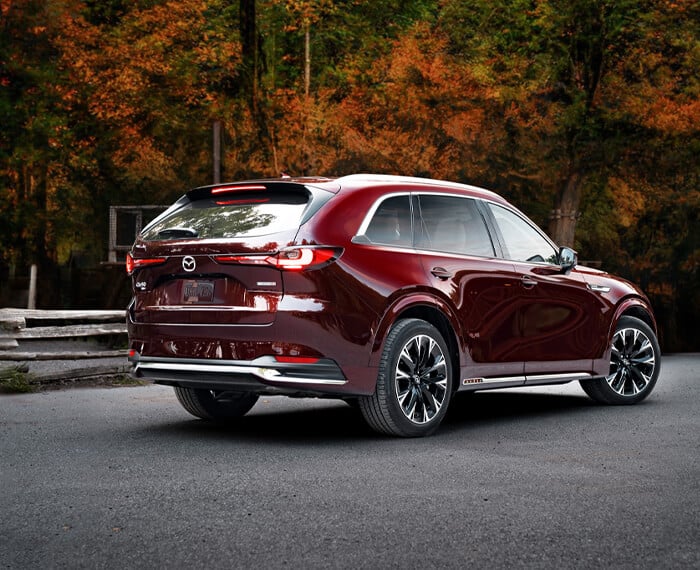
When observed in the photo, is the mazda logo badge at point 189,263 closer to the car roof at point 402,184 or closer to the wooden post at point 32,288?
the car roof at point 402,184

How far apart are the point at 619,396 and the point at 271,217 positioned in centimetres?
444

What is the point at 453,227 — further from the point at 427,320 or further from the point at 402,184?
the point at 427,320

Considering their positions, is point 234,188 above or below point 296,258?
above

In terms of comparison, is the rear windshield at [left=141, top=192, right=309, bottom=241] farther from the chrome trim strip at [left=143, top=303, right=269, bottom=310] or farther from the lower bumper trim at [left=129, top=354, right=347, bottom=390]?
the lower bumper trim at [left=129, top=354, right=347, bottom=390]

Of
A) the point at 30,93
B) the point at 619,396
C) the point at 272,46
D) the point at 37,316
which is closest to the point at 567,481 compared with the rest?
the point at 619,396

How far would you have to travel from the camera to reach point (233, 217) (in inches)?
314

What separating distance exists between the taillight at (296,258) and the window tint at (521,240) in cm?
234

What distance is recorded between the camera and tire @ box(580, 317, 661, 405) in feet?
34.5

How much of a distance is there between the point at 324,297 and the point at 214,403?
7.14 feet

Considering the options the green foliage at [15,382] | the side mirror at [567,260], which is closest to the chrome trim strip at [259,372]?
the side mirror at [567,260]

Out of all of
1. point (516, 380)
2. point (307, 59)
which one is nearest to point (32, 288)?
point (307, 59)

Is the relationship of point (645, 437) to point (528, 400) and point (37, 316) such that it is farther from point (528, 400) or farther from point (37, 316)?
point (37, 316)

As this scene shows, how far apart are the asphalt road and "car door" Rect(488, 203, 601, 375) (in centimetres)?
53

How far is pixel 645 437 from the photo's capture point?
8.32 meters
